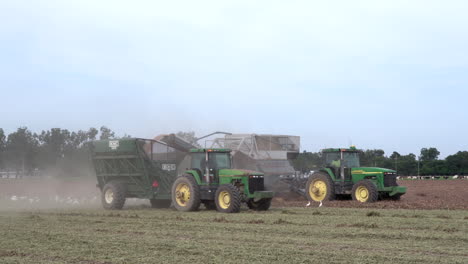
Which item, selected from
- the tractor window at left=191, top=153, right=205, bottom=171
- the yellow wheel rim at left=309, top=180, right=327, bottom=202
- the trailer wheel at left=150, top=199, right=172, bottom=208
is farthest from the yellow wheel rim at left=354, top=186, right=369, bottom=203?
the trailer wheel at left=150, top=199, right=172, bottom=208

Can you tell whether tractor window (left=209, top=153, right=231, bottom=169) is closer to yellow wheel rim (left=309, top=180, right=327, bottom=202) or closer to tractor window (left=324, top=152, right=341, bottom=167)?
yellow wheel rim (left=309, top=180, right=327, bottom=202)

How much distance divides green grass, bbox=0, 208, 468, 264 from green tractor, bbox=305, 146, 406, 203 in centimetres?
400

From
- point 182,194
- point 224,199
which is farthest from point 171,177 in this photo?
point 224,199

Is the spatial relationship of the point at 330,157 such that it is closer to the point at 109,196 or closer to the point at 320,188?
the point at 320,188

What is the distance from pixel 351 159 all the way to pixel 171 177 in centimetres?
659

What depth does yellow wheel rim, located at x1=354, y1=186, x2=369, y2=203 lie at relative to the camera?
1994 cm

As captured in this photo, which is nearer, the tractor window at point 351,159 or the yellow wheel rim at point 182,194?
the yellow wheel rim at point 182,194

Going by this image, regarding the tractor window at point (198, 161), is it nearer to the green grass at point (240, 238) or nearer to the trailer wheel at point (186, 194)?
the trailer wheel at point (186, 194)

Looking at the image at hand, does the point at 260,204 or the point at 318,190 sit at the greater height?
the point at 318,190

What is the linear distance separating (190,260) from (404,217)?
7989 mm

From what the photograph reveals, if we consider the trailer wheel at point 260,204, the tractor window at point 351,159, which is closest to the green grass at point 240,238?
the trailer wheel at point 260,204

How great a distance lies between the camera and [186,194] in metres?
18.1

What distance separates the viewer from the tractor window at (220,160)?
18.1 metres

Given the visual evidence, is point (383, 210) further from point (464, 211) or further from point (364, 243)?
point (364, 243)
